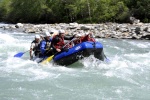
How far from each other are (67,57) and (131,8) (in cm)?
2962

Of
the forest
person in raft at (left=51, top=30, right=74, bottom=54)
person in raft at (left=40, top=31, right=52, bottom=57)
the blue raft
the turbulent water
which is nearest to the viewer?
the turbulent water

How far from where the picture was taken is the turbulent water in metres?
A: 7.84

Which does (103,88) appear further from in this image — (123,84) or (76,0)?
(76,0)

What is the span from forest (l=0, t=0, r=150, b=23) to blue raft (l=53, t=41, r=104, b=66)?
82.5 ft

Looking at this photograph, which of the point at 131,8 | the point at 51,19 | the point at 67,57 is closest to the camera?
the point at 67,57

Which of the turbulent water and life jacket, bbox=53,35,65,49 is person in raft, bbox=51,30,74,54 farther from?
the turbulent water

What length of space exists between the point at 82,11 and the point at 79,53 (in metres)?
31.9

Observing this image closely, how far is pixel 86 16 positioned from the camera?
4256cm

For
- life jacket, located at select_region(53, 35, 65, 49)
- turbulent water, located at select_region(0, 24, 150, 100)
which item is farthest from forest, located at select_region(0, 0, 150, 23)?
turbulent water, located at select_region(0, 24, 150, 100)

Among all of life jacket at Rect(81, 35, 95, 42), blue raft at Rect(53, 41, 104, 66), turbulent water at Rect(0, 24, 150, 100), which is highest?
life jacket at Rect(81, 35, 95, 42)

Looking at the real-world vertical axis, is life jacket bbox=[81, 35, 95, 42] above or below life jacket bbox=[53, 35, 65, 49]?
above

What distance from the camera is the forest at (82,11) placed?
37188 mm

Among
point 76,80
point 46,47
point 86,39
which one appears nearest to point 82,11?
point 46,47

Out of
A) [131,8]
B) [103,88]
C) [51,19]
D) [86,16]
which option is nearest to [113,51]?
[103,88]
